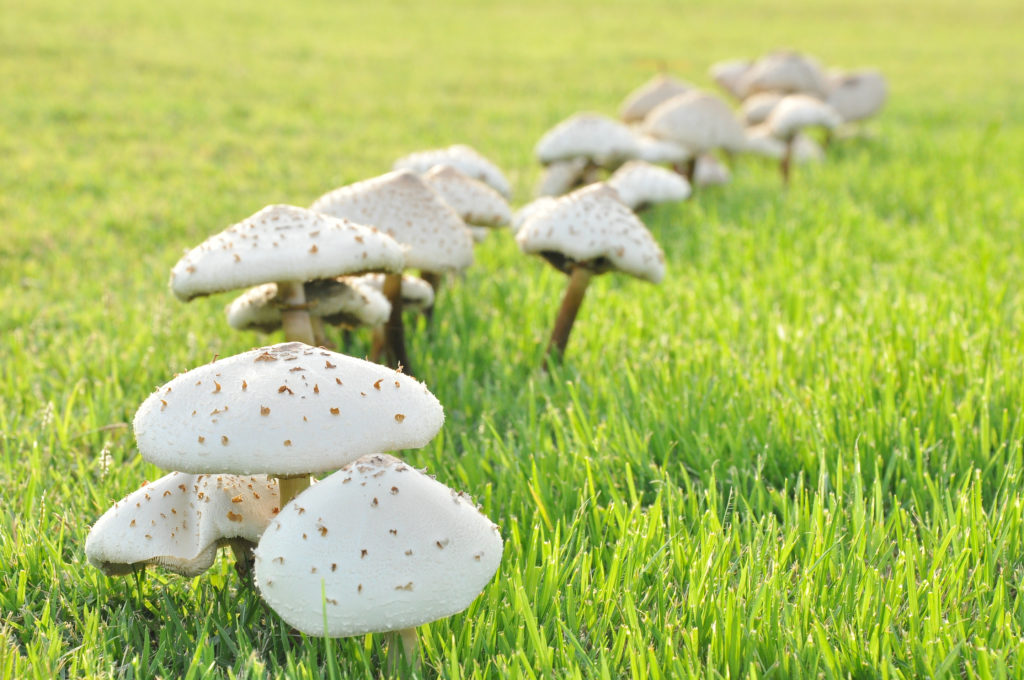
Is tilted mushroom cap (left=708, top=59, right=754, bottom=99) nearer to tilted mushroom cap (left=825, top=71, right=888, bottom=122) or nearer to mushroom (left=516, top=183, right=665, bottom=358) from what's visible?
tilted mushroom cap (left=825, top=71, right=888, bottom=122)

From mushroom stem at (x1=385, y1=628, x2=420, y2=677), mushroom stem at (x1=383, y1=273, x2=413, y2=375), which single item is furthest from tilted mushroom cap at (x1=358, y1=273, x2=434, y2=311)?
mushroom stem at (x1=385, y1=628, x2=420, y2=677)

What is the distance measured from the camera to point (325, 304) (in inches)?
122

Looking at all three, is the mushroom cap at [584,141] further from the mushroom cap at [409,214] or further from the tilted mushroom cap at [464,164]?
the mushroom cap at [409,214]

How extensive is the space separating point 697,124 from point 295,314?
488 cm

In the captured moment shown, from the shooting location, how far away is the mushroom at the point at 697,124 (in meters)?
6.92

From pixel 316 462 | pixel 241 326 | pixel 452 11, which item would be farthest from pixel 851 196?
pixel 452 11

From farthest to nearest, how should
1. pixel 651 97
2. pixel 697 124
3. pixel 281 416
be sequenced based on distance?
pixel 651 97 → pixel 697 124 → pixel 281 416

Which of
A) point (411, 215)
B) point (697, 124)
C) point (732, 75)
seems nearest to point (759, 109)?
point (732, 75)

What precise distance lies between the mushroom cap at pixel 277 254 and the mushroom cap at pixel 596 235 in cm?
82

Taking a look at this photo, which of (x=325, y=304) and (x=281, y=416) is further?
(x=325, y=304)

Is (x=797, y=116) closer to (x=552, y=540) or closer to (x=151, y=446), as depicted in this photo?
(x=552, y=540)

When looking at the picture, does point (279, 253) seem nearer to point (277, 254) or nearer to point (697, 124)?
point (277, 254)

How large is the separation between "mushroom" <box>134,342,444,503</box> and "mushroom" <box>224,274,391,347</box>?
1109 mm

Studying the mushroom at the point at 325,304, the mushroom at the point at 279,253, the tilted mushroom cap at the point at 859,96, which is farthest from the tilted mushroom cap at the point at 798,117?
the mushroom at the point at 279,253
